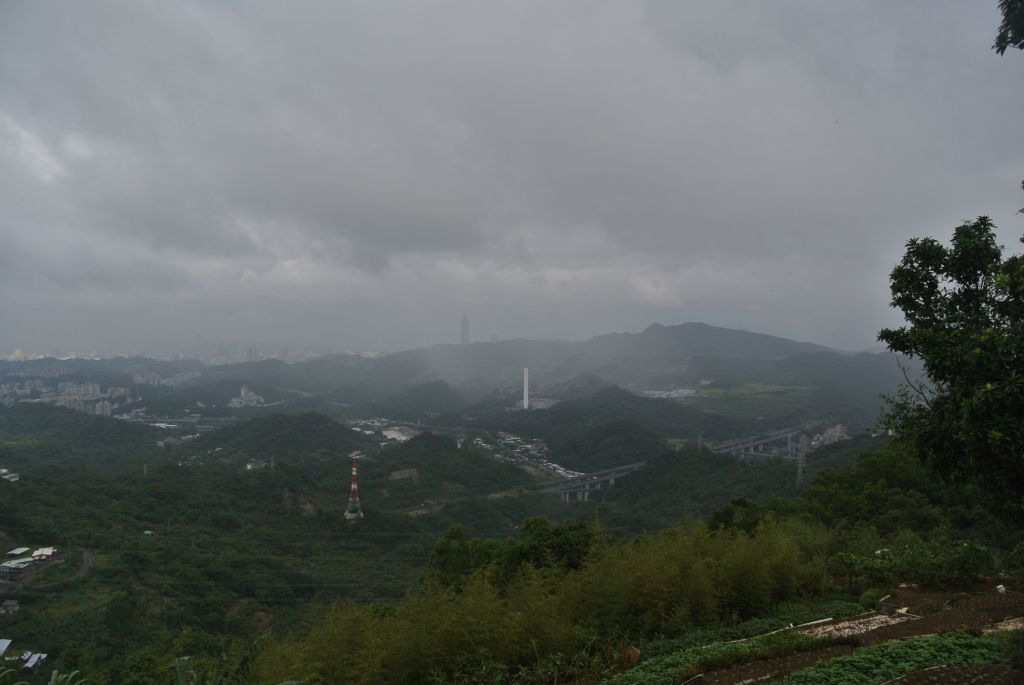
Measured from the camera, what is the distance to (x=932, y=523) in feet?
50.1

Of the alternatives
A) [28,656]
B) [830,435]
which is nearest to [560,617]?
[28,656]

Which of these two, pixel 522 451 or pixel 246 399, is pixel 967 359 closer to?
pixel 522 451

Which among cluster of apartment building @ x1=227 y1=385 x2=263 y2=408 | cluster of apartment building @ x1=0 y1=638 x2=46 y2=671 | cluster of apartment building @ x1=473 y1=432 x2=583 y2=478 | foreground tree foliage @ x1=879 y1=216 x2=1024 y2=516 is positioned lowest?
cluster of apartment building @ x1=473 y1=432 x2=583 y2=478

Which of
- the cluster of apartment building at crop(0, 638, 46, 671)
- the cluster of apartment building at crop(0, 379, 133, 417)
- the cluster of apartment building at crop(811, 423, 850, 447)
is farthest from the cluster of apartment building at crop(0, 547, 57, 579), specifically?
the cluster of apartment building at crop(0, 379, 133, 417)

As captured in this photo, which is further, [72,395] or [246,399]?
[246,399]

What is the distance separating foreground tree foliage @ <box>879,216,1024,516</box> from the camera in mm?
3744

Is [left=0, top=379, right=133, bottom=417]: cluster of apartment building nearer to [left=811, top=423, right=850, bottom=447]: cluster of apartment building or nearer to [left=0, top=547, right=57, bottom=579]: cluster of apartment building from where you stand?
[left=0, top=547, right=57, bottom=579]: cluster of apartment building

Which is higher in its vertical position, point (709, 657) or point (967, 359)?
point (967, 359)

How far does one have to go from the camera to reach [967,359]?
4.02 m

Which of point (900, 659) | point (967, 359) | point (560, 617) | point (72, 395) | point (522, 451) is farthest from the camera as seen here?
point (72, 395)

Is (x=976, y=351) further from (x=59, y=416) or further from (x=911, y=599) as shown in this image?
(x=59, y=416)

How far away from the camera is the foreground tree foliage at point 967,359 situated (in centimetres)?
374

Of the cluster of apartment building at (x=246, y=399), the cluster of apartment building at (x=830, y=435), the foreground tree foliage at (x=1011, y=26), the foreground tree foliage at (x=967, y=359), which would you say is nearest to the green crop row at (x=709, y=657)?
the foreground tree foliage at (x=967, y=359)

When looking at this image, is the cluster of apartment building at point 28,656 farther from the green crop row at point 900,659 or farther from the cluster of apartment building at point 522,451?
the cluster of apartment building at point 522,451
